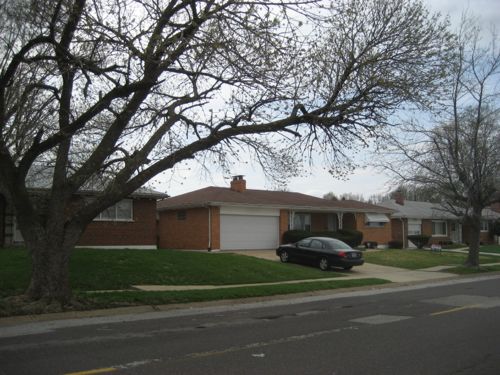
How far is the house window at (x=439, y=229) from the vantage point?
51.2m

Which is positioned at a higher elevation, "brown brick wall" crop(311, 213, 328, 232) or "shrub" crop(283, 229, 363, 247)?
"brown brick wall" crop(311, 213, 328, 232)

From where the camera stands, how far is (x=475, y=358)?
24.5ft

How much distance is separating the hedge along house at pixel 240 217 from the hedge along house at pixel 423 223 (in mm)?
8635

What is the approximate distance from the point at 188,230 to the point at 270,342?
24.2 meters

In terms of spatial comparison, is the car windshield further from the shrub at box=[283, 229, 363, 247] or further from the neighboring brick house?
the neighboring brick house

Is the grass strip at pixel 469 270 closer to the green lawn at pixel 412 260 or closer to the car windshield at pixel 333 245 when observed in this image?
the green lawn at pixel 412 260

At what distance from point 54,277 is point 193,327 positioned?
399 cm

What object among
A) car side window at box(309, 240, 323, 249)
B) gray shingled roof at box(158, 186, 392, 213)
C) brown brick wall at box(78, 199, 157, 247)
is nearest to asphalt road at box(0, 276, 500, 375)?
car side window at box(309, 240, 323, 249)

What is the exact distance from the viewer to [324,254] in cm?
2375

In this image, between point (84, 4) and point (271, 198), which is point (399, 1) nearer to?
Result: point (84, 4)

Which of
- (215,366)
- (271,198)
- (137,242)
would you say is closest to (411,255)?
(271,198)

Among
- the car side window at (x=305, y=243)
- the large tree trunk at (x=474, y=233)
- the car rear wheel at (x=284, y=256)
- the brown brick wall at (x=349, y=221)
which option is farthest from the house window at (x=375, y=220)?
the car side window at (x=305, y=243)

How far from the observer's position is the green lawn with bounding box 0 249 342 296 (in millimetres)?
15758

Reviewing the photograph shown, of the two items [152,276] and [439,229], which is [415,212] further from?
[152,276]
